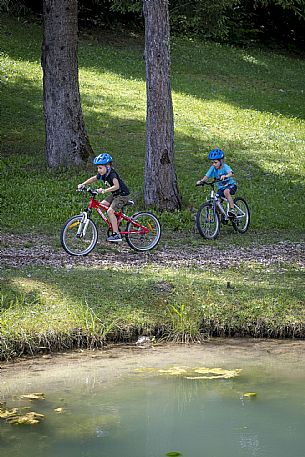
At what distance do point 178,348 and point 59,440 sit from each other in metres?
2.85

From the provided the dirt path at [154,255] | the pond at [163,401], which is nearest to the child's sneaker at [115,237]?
the dirt path at [154,255]

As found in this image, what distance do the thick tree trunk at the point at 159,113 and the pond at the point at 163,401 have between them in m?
6.93

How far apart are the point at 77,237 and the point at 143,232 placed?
1.19 metres

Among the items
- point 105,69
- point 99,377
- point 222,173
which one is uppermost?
point 105,69

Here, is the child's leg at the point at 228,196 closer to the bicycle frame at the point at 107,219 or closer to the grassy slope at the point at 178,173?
the grassy slope at the point at 178,173

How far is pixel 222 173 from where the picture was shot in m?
15.2

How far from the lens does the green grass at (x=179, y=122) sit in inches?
695

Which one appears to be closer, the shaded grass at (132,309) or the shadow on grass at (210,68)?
the shaded grass at (132,309)

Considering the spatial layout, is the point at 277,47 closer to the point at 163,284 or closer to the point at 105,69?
the point at 105,69

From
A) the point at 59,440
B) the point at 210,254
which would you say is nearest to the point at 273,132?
the point at 210,254

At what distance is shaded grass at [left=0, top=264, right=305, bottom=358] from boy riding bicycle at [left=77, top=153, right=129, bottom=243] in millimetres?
2109

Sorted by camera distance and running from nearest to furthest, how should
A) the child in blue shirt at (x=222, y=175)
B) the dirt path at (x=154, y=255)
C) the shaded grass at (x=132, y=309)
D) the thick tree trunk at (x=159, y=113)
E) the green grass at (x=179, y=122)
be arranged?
the shaded grass at (x=132, y=309)
the dirt path at (x=154, y=255)
the child in blue shirt at (x=222, y=175)
the thick tree trunk at (x=159, y=113)
the green grass at (x=179, y=122)

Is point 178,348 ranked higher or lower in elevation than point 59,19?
lower

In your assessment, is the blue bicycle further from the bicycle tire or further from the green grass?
the green grass
